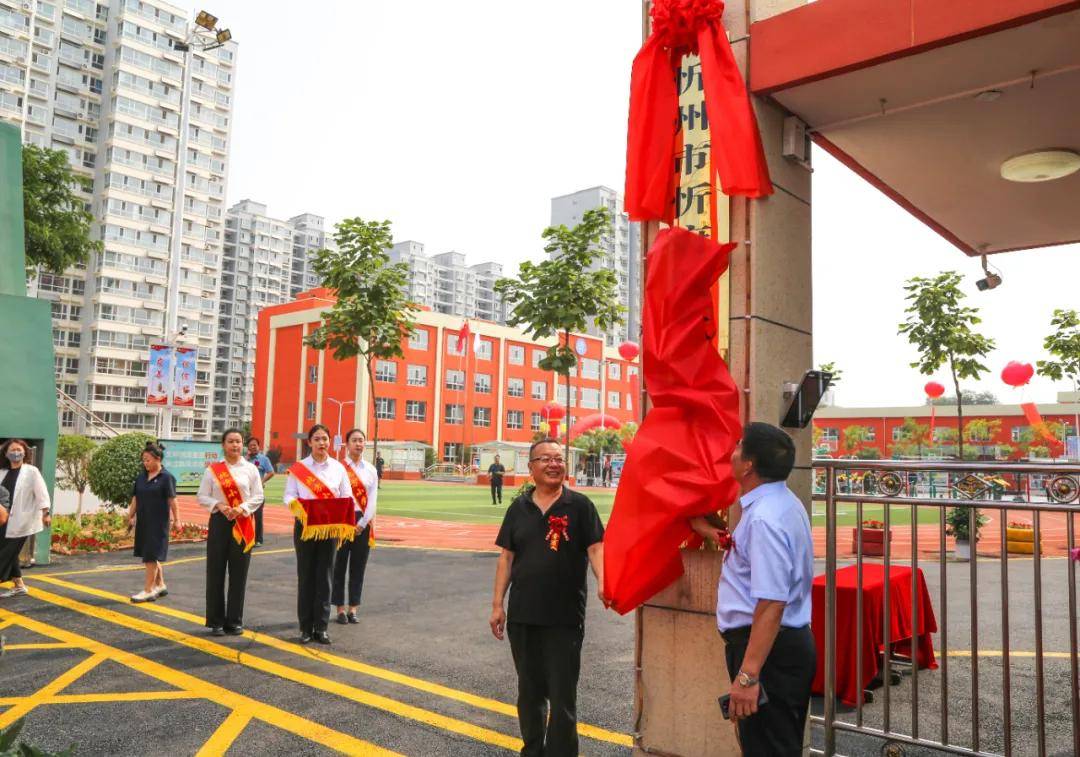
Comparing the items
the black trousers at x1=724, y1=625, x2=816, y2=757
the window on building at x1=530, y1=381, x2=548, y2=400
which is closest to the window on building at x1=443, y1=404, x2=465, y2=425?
the window on building at x1=530, y1=381, x2=548, y2=400

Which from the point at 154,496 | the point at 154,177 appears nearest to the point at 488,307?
the point at 154,177

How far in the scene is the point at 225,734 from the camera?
4.79 meters

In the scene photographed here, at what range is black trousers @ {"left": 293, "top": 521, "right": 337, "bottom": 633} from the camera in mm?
7219

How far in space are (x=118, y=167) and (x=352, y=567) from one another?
2759 inches

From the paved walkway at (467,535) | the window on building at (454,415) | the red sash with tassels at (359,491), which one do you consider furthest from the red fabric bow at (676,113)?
the window on building at (454,415)

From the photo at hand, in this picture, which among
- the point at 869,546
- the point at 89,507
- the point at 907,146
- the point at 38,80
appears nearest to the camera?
the point at 907,146

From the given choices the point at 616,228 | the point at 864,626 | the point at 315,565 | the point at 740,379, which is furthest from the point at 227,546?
the point at 616,228

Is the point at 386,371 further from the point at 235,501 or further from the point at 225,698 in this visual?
the point at 225,698

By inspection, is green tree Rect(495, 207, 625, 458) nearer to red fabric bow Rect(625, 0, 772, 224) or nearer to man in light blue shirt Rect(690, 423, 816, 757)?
red fabric bow Rect(625, 0, 772, 224)

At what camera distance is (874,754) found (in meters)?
4.57

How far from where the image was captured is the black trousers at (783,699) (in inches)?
118

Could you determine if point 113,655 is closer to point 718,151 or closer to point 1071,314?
point 718,151

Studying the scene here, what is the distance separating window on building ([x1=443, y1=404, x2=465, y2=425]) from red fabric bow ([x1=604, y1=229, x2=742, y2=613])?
65.2m

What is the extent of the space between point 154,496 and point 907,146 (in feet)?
28.9
